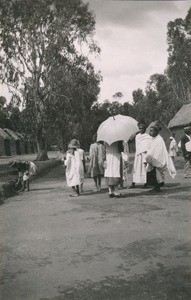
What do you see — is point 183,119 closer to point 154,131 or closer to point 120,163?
point 154,131

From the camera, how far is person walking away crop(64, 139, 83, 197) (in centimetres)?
1216

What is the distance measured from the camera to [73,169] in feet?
40.4

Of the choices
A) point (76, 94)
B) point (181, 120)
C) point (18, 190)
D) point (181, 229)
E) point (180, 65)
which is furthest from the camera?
point (180, 65)

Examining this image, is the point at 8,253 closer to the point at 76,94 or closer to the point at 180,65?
the point at 76,94

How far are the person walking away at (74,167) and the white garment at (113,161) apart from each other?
1035 mm

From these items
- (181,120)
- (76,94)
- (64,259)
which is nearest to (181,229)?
(64,259)

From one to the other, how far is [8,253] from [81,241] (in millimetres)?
1133

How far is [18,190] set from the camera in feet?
48.7

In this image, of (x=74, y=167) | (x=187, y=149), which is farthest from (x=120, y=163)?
(x=187, y=149)

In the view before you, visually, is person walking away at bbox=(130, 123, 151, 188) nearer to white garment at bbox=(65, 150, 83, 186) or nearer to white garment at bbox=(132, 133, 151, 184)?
white garment at bbox=(132, 133, 151, 184)

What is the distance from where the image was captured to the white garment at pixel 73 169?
12.1 meters

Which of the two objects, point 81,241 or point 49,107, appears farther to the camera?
point 49,107

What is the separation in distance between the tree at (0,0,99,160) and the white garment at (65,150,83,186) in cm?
1963

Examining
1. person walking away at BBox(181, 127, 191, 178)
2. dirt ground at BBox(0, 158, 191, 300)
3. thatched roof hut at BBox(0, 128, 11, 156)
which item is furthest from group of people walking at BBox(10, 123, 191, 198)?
thatched roof hut at BBox(0, 128, 11, 156)
